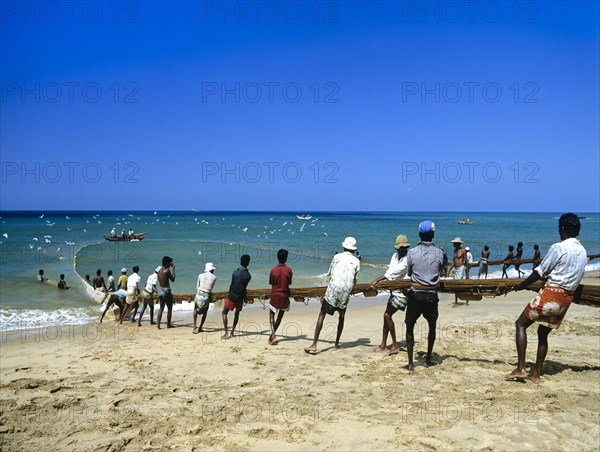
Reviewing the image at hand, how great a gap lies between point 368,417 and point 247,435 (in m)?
1.29

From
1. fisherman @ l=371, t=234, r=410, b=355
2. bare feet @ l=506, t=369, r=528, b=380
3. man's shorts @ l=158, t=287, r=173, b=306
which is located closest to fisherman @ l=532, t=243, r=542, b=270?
fisherman @ l=371, t=234, r=410, b=355

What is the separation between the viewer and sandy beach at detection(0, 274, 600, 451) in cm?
416

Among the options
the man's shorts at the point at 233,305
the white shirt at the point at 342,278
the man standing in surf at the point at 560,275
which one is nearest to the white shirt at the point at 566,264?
the man standing in surf at the point at 560,275

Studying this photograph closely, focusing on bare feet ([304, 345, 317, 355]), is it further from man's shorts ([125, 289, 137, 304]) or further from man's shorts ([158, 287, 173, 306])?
man's shorts ([125, 289, 137, 304])

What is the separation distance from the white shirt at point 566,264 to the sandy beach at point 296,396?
1.33 metres

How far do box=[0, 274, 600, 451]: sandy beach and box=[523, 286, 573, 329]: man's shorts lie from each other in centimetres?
86

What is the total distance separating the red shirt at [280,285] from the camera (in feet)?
25.5

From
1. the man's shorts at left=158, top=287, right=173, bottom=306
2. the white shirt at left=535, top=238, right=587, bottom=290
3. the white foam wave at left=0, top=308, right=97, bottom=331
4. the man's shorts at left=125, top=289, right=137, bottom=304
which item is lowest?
the white foam wave at left=0, top=308, right=97, bottom=331

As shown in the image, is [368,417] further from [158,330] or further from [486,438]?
[158,330]

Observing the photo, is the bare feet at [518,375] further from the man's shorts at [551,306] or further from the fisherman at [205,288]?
the fisherman at [205,288]

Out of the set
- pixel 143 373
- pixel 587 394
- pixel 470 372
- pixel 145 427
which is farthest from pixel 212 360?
pixel 587 394

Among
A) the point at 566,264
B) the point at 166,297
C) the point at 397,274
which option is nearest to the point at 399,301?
the point at 397,274

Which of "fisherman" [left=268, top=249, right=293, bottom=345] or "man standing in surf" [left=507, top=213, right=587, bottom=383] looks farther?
"fisherman" [left=268, top=249, right=293, bottom=345]

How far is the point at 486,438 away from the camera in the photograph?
4.03 metres
